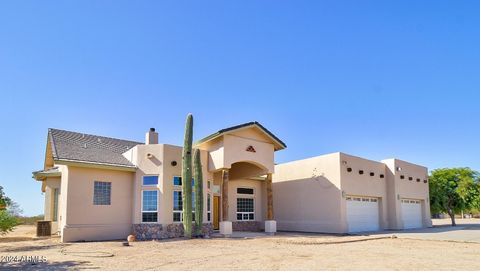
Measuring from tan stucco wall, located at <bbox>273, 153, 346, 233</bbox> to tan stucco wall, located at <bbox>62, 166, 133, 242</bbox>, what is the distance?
485 inches

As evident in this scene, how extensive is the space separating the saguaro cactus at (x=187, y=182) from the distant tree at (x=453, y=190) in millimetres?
24972

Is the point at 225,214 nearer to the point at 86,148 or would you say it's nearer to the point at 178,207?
the point at 178,207

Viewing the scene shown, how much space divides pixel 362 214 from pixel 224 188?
10.7 metres

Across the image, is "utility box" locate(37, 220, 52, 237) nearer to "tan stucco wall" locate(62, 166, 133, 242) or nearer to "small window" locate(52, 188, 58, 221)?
"small window" locate(52, 188, 58, 221)

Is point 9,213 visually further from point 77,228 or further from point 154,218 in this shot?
point 154,218

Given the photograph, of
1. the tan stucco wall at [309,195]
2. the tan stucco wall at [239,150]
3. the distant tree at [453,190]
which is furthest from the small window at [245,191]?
the distant tree at [453,190]

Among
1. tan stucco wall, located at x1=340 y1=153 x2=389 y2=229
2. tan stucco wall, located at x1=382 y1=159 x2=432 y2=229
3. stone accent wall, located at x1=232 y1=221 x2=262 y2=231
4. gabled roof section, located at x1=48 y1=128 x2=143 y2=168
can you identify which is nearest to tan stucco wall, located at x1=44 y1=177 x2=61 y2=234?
gabled roof section, located at x1=48 y1=128 x2=143 y2=168

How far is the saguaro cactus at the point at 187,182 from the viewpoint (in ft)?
65.0

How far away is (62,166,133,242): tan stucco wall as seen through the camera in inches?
738

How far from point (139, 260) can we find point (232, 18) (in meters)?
11.7

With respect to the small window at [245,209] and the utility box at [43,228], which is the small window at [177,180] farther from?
the utility box at [43,228]

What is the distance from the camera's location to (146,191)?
20625 mm

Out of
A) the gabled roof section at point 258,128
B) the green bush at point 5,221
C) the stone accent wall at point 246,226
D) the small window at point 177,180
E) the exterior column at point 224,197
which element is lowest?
the stone accent wall at point 246,226


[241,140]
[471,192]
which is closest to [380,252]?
[241,140]
